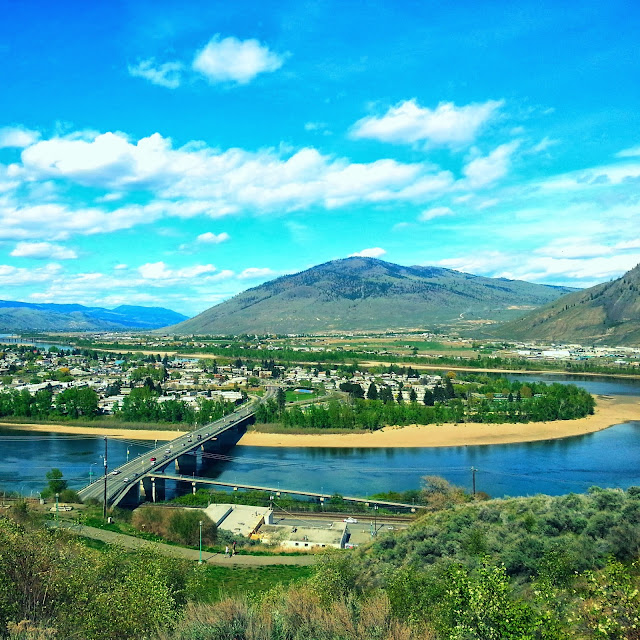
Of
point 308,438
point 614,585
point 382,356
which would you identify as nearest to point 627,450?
point 308,438

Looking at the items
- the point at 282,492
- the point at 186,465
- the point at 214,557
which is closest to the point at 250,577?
the point at 214,557

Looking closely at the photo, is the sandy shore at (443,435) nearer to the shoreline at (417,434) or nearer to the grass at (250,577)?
the shoreline at (417,434)

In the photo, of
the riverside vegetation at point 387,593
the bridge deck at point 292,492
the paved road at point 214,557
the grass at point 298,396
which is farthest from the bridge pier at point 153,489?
the grass at point 298,396

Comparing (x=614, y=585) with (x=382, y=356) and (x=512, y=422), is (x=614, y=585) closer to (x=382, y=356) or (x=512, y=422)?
(x=512, y=422)

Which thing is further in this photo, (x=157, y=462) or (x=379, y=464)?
(x=379, y=464)

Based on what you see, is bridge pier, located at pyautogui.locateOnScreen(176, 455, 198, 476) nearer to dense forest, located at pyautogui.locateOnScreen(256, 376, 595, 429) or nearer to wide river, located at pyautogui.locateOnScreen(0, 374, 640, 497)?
wide river, located at pyautogui.locateOnScreen(0, 374, 640, 497)

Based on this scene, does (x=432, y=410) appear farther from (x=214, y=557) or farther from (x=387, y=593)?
(x=387, y=593)

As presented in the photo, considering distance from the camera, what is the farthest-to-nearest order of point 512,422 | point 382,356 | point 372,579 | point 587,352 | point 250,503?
point 587,352
point 382,356
point 512,422
point 250,503
point 372,579
